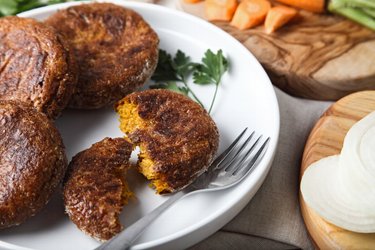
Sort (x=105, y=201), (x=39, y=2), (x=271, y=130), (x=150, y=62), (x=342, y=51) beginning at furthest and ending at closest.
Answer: (x=39, y=2) → (x=342, y=51) → (x=150, y=62) → (x=271, y=130) → (x=105, y=201)

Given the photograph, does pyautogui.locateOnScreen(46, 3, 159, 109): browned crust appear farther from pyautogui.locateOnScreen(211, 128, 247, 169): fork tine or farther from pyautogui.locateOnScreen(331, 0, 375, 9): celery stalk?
pyautogui.locateOnScreen(331, 0, 375, 9): celery stalk

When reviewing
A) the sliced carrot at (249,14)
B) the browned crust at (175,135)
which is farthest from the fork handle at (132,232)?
the sliced carrot at (249,14)

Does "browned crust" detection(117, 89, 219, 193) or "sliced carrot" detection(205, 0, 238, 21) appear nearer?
"browned crust" detection(117, 89, 219, 193)

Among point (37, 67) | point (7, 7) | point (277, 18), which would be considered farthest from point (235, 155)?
point (7, 7)

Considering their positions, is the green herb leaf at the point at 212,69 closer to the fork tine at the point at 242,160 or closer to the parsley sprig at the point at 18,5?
the fork tine at the point at 242,160

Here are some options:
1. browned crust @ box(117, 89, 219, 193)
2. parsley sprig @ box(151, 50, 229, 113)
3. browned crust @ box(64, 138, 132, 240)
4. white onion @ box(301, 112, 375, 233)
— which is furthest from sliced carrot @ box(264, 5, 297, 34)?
browned crust @ box(64, 138, 132, 240)

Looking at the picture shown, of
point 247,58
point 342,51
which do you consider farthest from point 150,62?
point 342,51

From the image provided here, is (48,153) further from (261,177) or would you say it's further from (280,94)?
→ (280,94)
